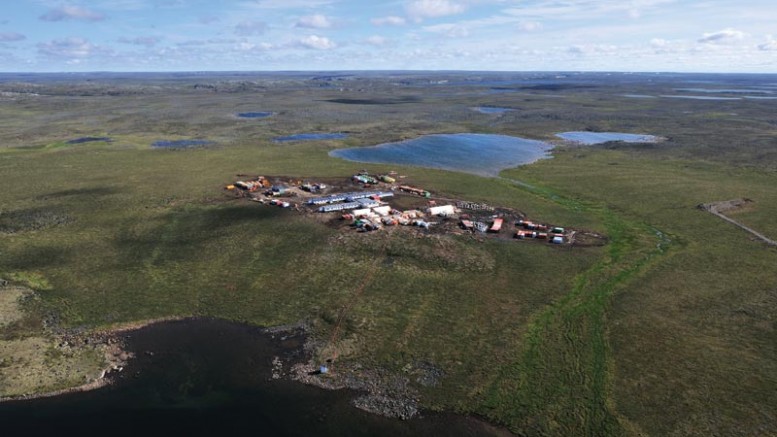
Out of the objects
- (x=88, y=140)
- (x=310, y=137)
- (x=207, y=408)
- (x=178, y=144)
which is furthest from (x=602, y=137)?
(x=88, y=140)

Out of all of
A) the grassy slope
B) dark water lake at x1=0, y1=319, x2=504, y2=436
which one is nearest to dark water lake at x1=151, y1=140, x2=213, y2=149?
dark water lake at x1=0, y1=319, x2=504, y2=436

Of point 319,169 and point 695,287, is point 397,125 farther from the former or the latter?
point 695,287

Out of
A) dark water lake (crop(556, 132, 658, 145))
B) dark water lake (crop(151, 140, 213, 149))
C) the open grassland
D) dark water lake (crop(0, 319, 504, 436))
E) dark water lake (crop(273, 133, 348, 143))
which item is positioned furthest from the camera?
dark water lake (crop(273, 133, 348, 143))

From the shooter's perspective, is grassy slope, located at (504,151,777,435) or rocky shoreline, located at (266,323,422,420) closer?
grassy slope, located at (504,151,777,435)

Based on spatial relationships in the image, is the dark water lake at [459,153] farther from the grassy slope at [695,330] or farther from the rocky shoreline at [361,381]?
the rocky shoreline at [361,381]

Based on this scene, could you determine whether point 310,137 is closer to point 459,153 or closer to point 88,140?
point 459,153

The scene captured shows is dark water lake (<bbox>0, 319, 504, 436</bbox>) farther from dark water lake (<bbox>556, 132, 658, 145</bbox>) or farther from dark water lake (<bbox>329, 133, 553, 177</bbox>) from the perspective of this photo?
dark water lake (<bbox>556, 132, 658, 145</bbox>)
